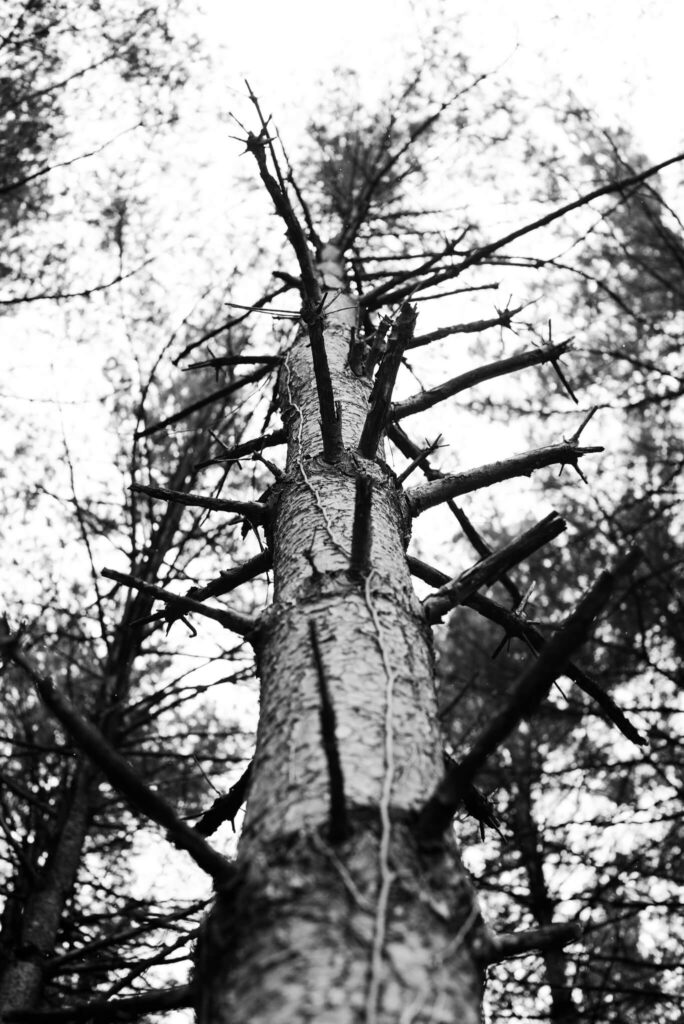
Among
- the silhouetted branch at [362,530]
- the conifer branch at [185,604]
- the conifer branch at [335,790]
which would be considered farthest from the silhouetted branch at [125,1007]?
the silhouetted branch at [362,530]

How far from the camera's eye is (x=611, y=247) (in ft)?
22.5

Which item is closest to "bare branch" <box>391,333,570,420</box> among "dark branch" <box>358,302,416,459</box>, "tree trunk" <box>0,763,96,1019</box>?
"dark branch" <box>358,302,416,459</box>

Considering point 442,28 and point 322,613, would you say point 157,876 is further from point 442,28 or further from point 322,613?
point 442,28

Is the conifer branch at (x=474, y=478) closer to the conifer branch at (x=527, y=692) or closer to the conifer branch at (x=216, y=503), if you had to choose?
the conifer branch at (x=216, y=503)

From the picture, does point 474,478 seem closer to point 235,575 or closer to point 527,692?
point 235,575

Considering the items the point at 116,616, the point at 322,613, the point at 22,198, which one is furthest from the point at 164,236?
the point at 322,613

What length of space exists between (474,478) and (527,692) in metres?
1.28

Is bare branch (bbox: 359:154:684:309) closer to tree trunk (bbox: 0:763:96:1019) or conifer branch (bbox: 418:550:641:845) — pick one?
conifer branch (bbox: 418:550:641:845)

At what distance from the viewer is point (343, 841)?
1.05m

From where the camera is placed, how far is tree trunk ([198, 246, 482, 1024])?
89cm

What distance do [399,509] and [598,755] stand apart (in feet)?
17.2

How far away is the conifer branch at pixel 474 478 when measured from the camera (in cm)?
222

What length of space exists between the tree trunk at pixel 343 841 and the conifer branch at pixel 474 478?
1.39 feet

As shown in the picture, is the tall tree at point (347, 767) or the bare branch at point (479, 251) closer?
the tall tree at point (347, 767)
